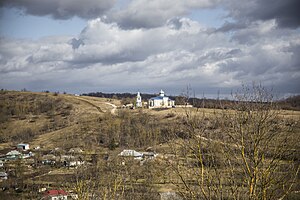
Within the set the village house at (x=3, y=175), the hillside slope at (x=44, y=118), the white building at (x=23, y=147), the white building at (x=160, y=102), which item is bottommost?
the white building at (x=23, y=147)

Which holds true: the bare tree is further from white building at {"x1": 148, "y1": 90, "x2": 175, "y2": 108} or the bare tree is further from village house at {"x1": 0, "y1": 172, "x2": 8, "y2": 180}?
white building at {"x1": 148, "y1": 90, "x2": 175, "y2": 108}

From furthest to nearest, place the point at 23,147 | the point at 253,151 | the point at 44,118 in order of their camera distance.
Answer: the point at 44,118
the point at 23,147
the point at 253,151

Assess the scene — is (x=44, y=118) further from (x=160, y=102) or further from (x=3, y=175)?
(x=3, y=175)

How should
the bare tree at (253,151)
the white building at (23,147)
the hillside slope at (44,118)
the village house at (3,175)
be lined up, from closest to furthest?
the bare tree at (253,151) → the village house at (3,175) → the white building at (23,147) → the hillside slope at (44,118)

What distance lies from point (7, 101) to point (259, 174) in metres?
125

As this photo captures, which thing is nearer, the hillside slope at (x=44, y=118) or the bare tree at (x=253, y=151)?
the bare tree at (x=253, y=151)

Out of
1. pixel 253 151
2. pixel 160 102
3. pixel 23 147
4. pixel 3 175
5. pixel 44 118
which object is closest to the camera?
pixel 253 151

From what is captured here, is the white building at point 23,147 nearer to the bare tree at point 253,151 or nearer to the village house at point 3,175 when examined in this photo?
the village house at point 3,175

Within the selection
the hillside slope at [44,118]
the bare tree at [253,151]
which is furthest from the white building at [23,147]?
the bare tree at [253,151]

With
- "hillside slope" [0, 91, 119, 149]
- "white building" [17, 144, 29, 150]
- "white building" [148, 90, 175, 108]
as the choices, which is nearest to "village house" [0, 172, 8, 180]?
"hillside slope" [0, 91, 119, 149]

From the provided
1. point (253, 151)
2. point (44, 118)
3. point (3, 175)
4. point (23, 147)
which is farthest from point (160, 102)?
point (253, 151)

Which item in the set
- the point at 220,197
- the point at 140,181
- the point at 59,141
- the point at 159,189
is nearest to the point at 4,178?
the point at 140,181

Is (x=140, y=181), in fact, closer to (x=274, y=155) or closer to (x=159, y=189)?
(x=159, y=189)

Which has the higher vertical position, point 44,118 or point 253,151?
point 253,151
